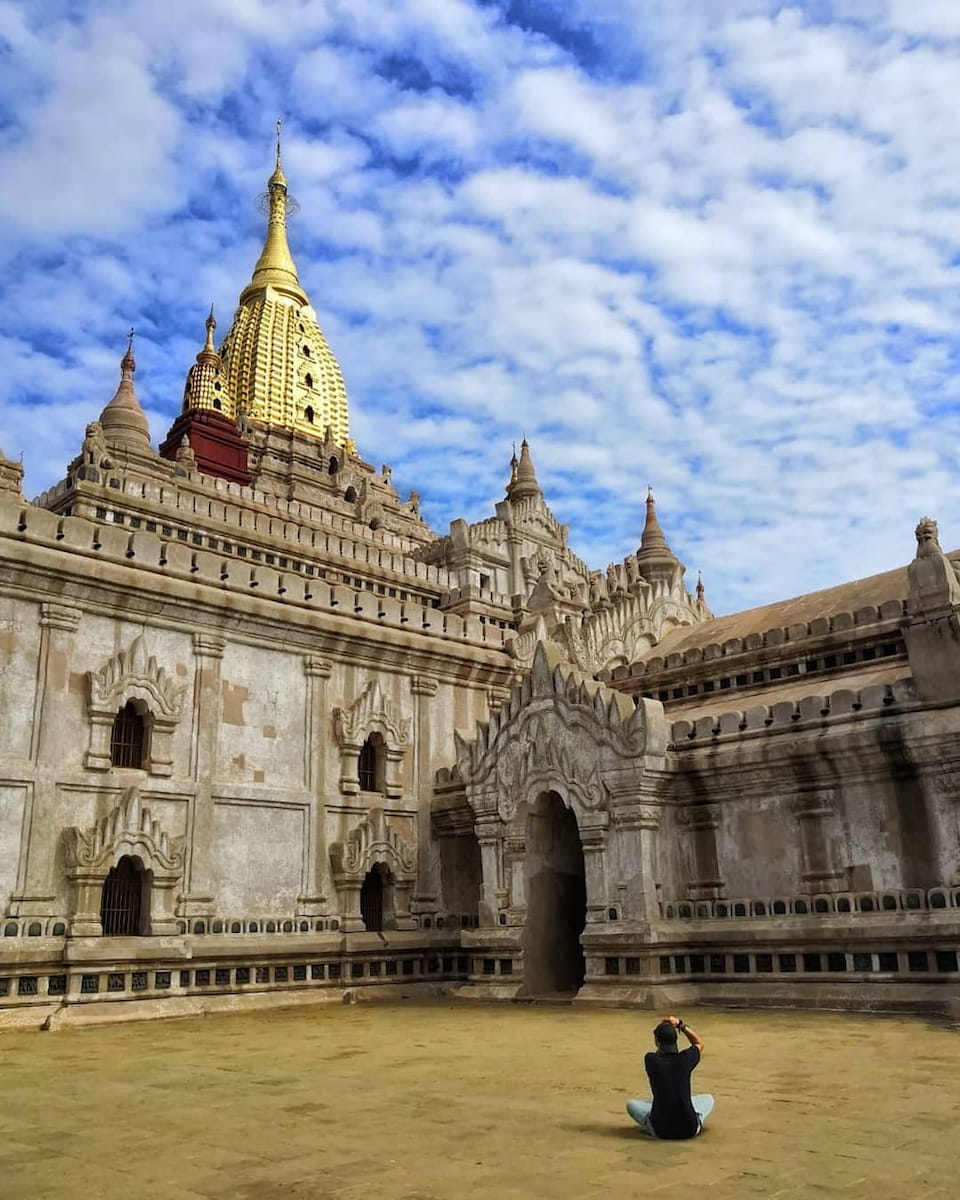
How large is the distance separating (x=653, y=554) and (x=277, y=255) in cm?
4472

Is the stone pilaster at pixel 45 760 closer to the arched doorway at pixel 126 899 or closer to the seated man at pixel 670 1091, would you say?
the arched doorway at pixel 126 899

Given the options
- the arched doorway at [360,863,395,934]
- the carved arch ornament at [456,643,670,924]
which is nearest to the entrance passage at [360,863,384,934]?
the arched doorway at [360,863,395,934]

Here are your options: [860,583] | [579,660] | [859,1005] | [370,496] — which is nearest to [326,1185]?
[859,1005]

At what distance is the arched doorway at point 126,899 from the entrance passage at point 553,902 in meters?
7.99

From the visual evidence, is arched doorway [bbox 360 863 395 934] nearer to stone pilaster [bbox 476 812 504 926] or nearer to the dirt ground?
stone pilaster [bbox 476 812 504 926]

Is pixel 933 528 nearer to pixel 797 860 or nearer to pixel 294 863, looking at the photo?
pixel 797 860

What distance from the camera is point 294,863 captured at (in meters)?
25.4

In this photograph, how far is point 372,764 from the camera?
92.5 feet

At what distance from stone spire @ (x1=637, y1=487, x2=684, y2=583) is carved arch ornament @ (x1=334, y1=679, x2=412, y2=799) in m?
16.6

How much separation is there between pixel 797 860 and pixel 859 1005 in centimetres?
289

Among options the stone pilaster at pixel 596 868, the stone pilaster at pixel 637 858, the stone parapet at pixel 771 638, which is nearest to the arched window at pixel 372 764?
the stone pilaster at pixel 596 868

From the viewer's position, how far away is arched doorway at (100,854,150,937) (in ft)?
72.8

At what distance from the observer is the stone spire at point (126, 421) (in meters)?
45.6

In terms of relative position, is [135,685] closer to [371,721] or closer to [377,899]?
[371,721]
